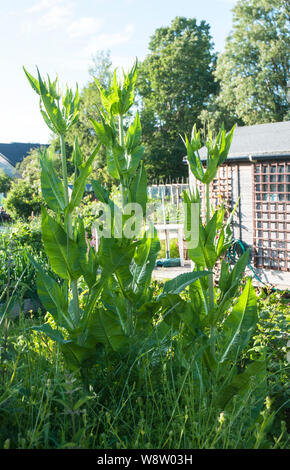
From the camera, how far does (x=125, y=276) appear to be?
261 centimetres

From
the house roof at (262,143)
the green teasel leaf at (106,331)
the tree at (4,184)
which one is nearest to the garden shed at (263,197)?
the house roof at (262,143)

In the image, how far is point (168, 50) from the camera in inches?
1272

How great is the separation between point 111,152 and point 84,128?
2819 centimetres

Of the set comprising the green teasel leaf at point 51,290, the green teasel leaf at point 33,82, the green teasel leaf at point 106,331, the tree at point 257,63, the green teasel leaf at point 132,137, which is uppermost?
the tree at point 257,63

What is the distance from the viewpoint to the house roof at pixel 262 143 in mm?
7484

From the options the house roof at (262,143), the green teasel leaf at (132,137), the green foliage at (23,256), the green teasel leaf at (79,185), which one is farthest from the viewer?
the house roof at (262,143)

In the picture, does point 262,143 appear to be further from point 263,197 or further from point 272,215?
point 272,215

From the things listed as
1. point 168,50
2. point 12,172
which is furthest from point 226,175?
point 12,172

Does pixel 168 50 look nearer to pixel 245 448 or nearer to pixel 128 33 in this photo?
pixel 128 33

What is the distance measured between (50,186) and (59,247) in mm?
360

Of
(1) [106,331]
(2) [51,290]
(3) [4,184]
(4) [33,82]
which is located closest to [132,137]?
(4) [33,82]

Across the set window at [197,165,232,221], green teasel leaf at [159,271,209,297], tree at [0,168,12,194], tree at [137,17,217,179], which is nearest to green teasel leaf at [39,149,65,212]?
green teasel leaf at [159,271,209,297]

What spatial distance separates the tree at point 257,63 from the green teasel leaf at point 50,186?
24535 mm

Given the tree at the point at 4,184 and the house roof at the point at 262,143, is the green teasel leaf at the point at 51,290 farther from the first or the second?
the tree at the point at 4,184
